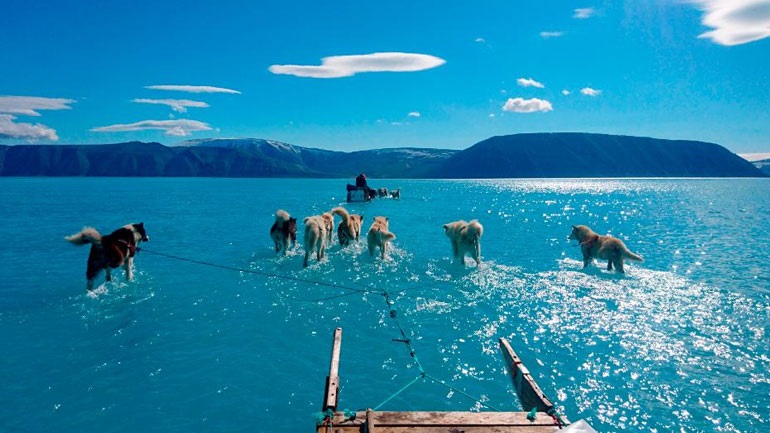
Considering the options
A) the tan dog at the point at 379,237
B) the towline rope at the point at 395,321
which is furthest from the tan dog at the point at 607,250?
the tan dog at the point at 379,237

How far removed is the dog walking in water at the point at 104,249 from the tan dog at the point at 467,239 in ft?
45.2

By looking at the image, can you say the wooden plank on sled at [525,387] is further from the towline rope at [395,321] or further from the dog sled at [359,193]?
the dog sled at [359,193]

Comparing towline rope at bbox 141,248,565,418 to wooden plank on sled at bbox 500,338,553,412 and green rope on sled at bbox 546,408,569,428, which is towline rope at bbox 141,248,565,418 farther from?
wooden plank on sled at bbox 500,338,553,412

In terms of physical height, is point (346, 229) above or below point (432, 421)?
above

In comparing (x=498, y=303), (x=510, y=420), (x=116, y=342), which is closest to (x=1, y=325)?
(x=116, y=342)

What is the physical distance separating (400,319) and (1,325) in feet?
37.0

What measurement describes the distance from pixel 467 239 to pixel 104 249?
14277 millimetres

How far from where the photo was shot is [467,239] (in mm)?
17984

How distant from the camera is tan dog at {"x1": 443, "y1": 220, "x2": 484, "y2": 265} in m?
17.7

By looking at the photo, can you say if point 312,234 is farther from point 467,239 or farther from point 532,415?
point 532,415

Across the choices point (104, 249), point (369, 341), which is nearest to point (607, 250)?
point (369, 341)

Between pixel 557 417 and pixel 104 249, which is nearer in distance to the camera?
pixel 557 417

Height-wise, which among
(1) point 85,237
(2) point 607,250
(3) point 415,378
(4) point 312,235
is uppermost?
(1) point 85,237

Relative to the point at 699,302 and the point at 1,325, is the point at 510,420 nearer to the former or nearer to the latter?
the point at 699,302
